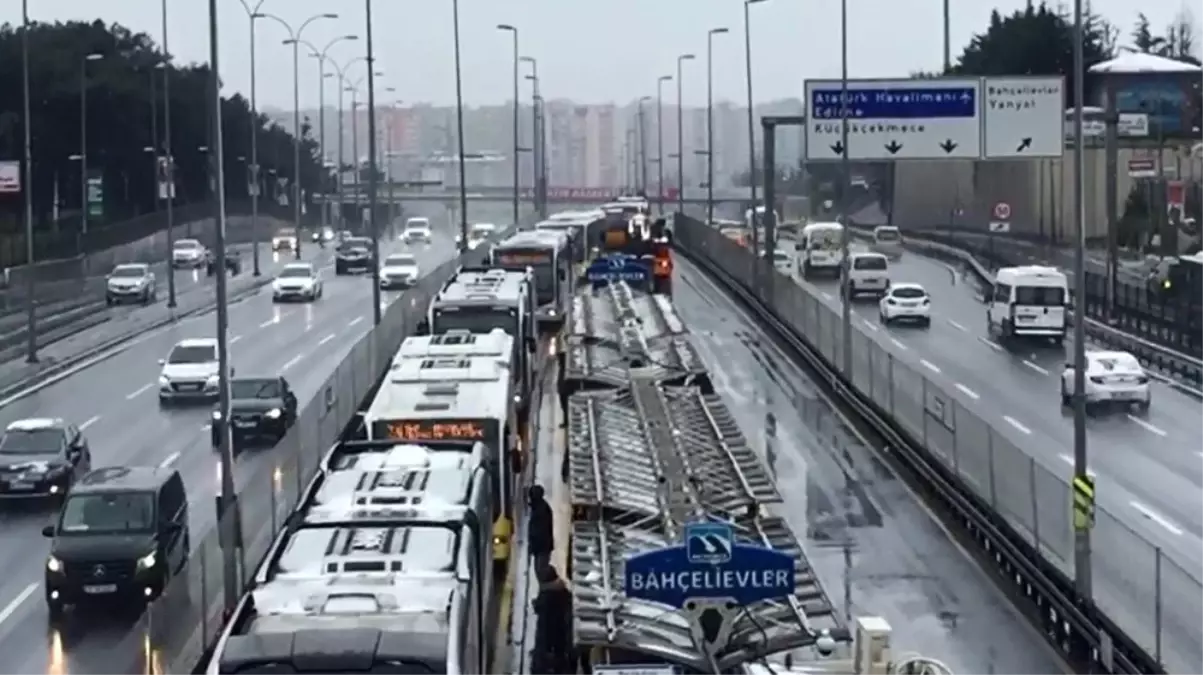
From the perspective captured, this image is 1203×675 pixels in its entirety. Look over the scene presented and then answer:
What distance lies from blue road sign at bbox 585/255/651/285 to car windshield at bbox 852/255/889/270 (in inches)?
505

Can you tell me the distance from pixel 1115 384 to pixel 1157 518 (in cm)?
1271

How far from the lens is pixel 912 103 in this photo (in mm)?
50781

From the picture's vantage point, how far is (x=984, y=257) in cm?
7925

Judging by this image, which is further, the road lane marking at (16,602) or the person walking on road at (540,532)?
the road lane marking at (16,602)

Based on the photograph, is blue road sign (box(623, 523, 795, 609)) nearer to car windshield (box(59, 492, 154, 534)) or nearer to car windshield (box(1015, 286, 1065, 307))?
car windshield (box(59, 492, 154, 534))

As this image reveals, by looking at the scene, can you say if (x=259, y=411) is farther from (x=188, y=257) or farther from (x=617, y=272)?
(x=188, y=257)

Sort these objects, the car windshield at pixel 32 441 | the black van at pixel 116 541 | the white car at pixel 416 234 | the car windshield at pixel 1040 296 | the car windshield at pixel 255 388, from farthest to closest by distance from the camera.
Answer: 1. the white car at pixel 416 234
2. the car windshield at pixel 1040 296
3. the car windshield at pixel 255 388
4. the car windshield at pixel 32 441
5. the black van at pixel 116 541

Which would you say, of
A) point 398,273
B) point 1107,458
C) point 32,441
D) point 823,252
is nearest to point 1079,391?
point 1107,458

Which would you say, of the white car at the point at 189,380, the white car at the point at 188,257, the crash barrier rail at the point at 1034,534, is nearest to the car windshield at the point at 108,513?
the crash barrier rail at the point at 1034,534

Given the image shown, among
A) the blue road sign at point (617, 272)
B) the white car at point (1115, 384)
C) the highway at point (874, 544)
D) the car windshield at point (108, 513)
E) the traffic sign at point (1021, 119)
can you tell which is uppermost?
the traffic sign at point (1021, 119)

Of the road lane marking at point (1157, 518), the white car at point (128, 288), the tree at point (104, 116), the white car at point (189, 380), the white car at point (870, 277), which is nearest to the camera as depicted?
the road lane marking at point (1157, 518)

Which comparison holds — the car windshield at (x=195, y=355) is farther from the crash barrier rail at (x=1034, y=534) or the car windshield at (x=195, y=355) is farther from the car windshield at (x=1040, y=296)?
the car windshield at (x=1040, y=296)

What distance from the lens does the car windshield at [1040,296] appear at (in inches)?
2115

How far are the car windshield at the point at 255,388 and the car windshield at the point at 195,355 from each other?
6272 millimetres
